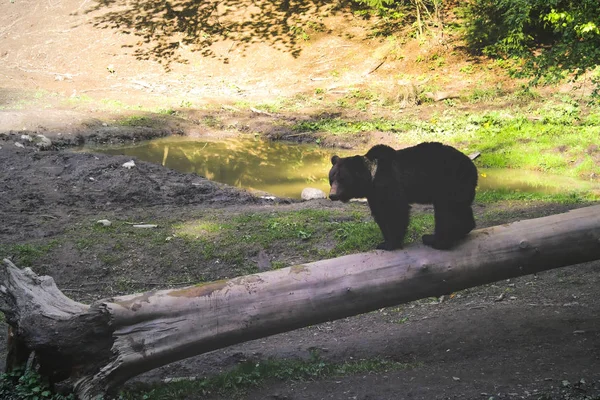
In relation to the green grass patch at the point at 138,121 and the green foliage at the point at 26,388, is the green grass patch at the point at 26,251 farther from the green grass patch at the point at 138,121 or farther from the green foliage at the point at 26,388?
the green grass patch at the point at 138,121

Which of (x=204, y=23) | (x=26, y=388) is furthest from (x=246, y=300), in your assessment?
(x=204, y=23)

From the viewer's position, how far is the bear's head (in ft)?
19.5

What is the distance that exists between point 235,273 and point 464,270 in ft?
12.0

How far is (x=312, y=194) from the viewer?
12.9 meters

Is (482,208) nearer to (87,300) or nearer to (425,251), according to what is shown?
(425,251)

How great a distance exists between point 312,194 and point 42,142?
24.7 ft

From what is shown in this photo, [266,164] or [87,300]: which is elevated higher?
[87,300]

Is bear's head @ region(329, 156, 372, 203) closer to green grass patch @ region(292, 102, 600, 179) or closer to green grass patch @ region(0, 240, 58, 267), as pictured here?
green grass patch @ region(0, 240, 58, 267)

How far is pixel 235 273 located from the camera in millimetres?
8484

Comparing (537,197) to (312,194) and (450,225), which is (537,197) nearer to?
(312,194)

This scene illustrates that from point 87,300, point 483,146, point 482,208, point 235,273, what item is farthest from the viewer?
point 483,146

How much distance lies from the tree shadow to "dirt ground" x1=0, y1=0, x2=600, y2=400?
4.1 inches

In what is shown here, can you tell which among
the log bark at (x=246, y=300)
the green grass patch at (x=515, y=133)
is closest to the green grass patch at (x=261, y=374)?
the log bark at (x=246, y=300)

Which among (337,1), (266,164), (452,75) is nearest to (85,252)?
(266,164)
